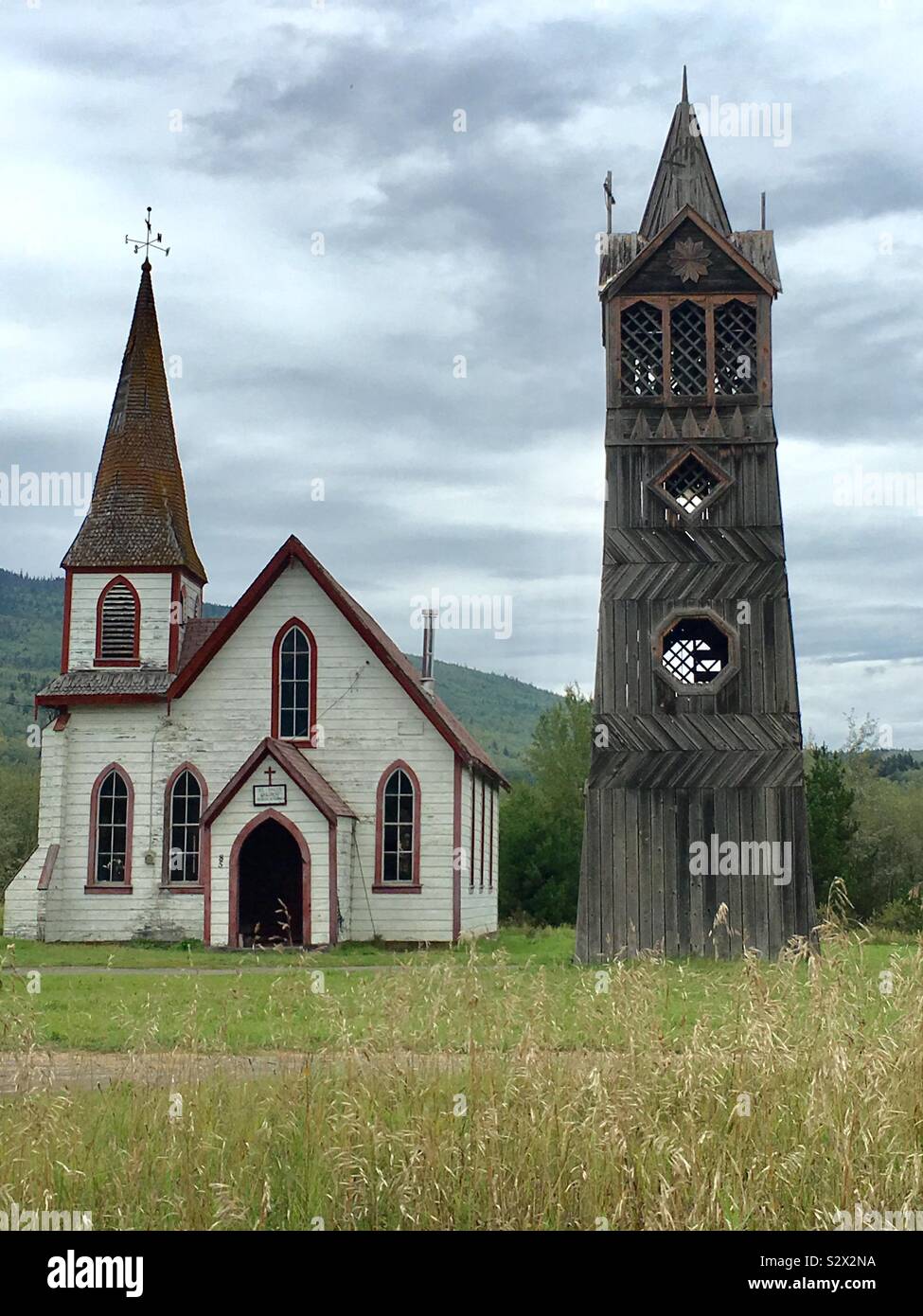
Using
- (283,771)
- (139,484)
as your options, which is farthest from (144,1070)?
(139,484)

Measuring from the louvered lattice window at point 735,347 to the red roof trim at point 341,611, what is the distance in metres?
8.98

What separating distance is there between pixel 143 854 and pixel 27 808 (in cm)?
4434

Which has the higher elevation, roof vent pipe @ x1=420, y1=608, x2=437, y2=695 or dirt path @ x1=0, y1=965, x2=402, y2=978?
roof vent pipe @ x1=420, y1=608, x2=437, y2=695

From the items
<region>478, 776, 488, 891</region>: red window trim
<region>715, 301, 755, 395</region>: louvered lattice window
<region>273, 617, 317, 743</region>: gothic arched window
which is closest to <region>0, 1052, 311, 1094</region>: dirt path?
<region>715, 301, 755, 395</region>: louvered lattice window

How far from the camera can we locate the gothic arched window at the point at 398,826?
28844 millimetres

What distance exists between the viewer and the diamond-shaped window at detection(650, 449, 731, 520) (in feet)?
75.0

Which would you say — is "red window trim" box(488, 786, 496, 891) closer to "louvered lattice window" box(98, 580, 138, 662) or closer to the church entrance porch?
the church entrance porch

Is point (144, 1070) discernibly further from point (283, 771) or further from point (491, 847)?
point (491, 847)

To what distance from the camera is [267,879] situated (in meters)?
28.5

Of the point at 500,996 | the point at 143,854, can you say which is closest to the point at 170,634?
the point at 143,854

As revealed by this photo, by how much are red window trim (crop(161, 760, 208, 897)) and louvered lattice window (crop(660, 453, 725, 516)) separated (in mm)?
12259

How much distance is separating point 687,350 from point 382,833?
1162 centimetres

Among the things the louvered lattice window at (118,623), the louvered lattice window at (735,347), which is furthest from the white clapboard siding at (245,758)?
the louvered lattice window at (735,347)

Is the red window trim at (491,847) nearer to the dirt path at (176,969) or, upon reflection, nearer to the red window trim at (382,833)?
the red window trim at (382,833)
